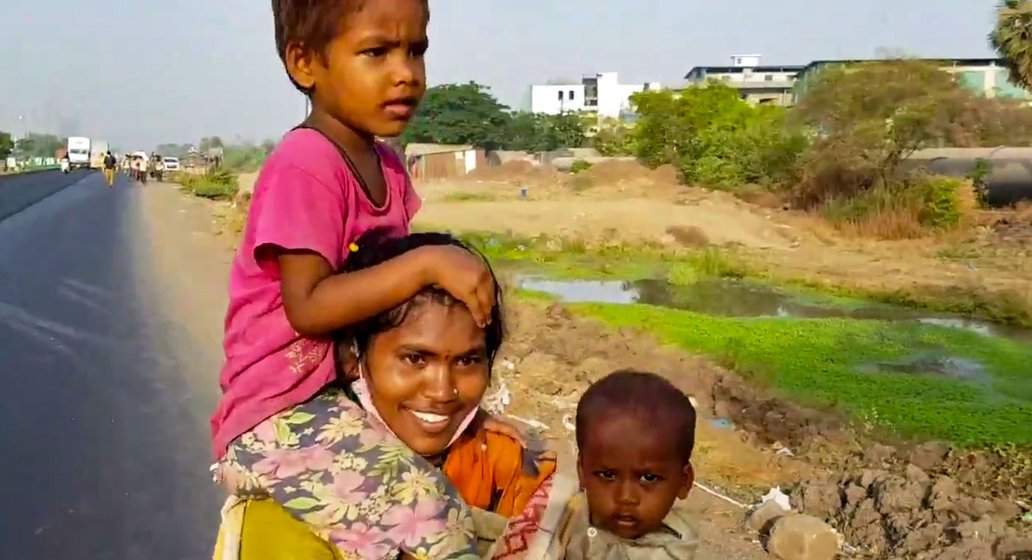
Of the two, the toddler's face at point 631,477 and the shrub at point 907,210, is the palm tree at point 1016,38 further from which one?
the toddler's face at point 631,477

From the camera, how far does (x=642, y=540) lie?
2174 millimetres

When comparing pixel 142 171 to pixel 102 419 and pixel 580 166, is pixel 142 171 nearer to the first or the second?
pixel 580 166

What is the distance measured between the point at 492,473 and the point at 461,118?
60341 mm

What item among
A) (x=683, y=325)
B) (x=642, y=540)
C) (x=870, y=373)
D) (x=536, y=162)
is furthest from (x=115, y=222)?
(x=536, y=162)

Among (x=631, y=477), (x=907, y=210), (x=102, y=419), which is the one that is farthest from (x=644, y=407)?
(x=907, y=210)

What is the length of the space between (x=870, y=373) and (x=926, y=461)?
3.10m

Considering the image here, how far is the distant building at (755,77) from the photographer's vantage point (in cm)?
8856

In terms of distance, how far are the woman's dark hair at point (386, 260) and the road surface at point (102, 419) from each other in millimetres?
3480

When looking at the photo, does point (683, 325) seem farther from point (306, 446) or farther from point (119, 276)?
point (306, 446)

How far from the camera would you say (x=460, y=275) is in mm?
1844

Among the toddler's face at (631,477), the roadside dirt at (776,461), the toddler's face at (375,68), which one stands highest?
the toddler's face at (375,68)

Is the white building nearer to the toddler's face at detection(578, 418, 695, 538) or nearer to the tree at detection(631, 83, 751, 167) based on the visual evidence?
the tree at detection(631, 83, 751, 167)

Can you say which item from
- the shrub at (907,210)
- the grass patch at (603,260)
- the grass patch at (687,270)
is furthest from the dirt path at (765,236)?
the grass patch at (603,260)

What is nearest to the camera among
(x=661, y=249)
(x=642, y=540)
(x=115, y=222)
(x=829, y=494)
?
(x=642, y=540)
